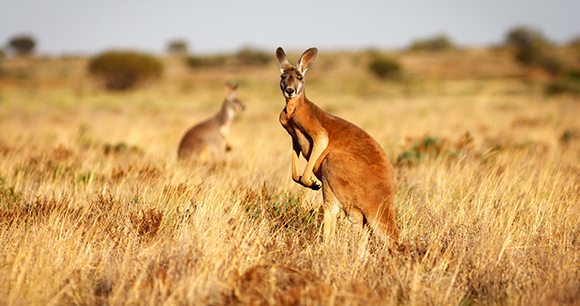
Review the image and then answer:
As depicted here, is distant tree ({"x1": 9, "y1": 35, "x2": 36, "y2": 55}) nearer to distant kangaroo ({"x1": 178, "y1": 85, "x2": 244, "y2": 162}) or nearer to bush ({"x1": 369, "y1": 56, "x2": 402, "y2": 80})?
bush ({"x1": 369, "y1": 56, "x2": 402, "y2": 80})

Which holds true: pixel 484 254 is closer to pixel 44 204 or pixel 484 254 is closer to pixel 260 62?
pixel 44 204

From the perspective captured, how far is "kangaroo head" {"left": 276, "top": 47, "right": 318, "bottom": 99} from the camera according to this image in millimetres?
3107

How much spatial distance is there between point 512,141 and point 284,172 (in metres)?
6.27

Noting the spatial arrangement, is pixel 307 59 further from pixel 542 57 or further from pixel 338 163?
pixel 542 57

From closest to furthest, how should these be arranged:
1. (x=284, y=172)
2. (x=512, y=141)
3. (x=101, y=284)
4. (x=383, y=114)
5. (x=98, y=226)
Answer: (x=101, y=284) → (x=98, y=226) → (x=284, y=172) → (x=512, y=141) → (x=383, y=114)

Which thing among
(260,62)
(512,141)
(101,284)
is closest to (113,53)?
(260,62)

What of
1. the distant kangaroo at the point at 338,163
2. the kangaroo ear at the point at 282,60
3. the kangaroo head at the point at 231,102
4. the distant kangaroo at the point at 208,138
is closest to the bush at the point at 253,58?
the kangaroo head at the point at 231,102

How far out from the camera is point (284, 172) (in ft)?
18.5

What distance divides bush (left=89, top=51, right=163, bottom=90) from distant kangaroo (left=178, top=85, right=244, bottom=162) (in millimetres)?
32043

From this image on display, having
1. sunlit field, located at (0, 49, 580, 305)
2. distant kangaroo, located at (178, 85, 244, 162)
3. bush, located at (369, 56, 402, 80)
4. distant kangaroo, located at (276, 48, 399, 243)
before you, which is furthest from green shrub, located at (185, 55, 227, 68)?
distant kangaroo, located at (276, 48, 399, 243)

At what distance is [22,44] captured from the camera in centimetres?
8812

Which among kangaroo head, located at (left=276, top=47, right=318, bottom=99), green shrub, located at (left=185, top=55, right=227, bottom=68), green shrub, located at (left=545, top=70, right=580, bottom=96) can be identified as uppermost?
green shrub, located at (left=185, top=55, right=227, bottom=68)

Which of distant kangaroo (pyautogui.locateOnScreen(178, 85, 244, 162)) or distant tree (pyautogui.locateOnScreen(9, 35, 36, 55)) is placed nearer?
distant kangaroo (pyautogui.locateOnScreen(178, 85, 244, 162))

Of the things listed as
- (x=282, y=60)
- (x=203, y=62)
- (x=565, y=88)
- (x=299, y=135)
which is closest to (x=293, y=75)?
(x=282, y=60)
